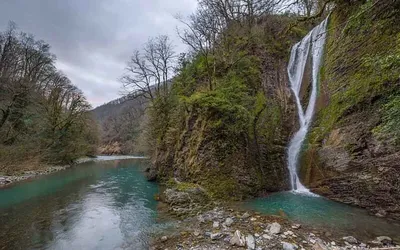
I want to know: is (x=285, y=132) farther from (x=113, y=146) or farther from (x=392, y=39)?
(x=113, y=146)

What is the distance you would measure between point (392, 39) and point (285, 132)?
587cm

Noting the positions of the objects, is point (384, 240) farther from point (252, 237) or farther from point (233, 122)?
point (233, 122)

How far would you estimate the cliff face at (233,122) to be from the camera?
10.2 metres

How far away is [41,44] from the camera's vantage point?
80.9 ft

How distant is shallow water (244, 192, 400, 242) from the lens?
5854 millimetres

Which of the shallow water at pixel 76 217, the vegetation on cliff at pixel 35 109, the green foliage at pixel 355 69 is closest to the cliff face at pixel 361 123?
the green foliage at pixel 355 69

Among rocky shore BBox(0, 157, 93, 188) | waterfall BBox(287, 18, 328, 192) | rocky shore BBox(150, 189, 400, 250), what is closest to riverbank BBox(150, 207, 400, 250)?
rocky shore BBox(150, 189, 400, 250)

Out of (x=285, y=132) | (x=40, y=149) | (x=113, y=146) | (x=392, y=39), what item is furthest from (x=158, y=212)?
(x=113, y=146)

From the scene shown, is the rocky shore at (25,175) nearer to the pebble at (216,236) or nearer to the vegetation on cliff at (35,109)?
the vegetation on cliff at (35,109)

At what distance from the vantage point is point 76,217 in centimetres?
834

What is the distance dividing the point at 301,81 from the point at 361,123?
665 centimetres

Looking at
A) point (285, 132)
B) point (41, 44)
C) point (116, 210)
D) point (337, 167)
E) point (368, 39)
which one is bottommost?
point (116, 210)

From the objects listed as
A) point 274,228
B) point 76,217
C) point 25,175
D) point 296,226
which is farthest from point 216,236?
point 25,175

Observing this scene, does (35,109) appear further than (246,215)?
Yes
